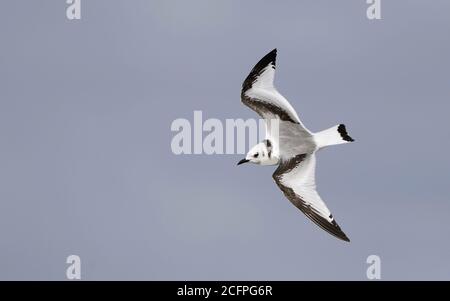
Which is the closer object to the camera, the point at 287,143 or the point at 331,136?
the point at 331,136

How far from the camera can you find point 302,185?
15742mm

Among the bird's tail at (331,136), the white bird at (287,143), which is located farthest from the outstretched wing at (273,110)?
the bird's tail at (331,136)

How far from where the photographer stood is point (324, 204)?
15.4 m

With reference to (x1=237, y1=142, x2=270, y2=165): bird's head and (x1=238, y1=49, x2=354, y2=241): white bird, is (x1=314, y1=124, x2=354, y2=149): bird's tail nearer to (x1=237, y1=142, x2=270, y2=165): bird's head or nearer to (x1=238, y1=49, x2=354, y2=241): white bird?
(x1=238, y1=49, x2=354, y2=241): white bird

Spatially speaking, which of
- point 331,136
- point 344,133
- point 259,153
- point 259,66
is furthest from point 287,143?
point 259,66

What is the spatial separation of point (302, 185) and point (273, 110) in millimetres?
1342

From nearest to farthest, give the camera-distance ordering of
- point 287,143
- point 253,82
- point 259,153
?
1. point 287,143
2. point 259,153
3. point 253,82

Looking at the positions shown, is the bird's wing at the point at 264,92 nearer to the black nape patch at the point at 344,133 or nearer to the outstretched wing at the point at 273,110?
the outstretched wing at the point at 273,110

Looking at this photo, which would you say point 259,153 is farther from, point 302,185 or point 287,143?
point 302,185

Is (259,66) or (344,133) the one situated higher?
(259,66)

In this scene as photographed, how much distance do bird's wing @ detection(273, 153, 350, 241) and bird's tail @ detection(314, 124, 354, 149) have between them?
27cm

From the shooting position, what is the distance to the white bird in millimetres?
15641

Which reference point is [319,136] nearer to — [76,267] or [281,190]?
[281,190]

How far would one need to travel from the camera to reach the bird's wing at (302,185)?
15336 millimetres
